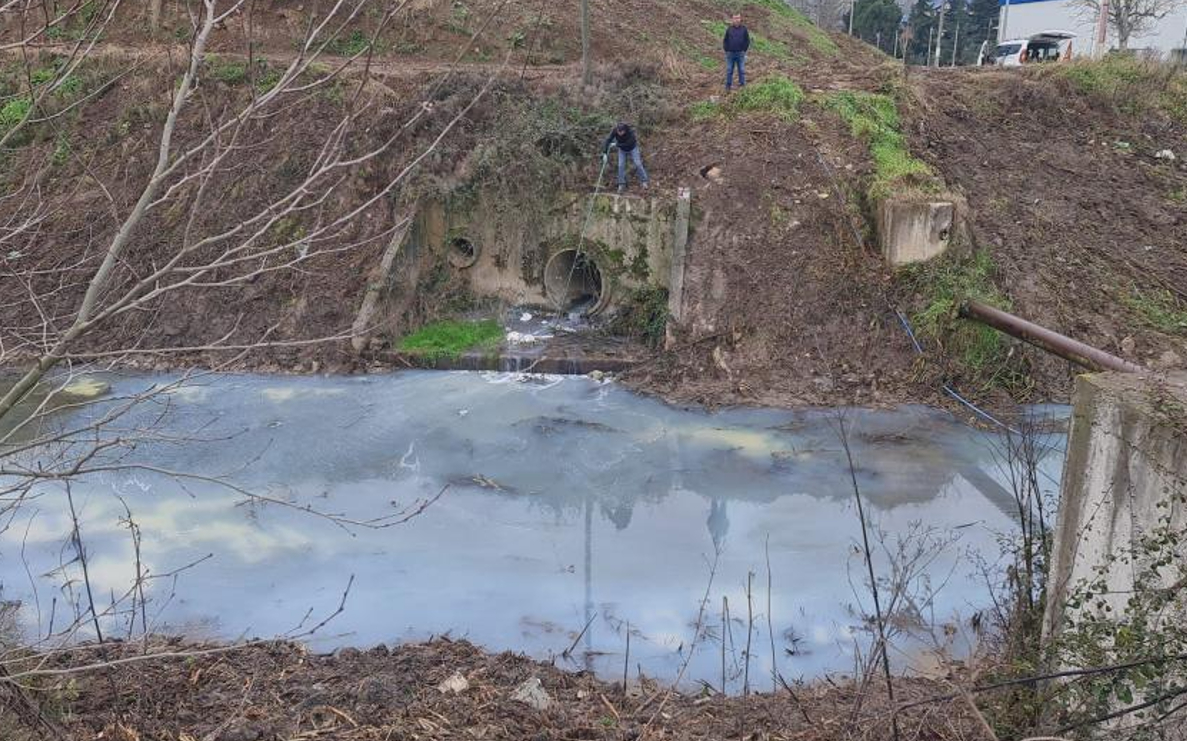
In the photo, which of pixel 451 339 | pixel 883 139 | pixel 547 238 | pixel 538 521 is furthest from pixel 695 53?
pixel 538 521

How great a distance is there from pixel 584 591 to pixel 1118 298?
900 centimetres

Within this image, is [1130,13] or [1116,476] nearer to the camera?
[1116,476]

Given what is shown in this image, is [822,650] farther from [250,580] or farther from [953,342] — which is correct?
[953,342]

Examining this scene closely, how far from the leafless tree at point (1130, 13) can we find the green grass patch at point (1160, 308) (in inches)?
582

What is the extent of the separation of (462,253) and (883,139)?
6.45 metres

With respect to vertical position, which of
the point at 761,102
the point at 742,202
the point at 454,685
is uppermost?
the point at 761,102

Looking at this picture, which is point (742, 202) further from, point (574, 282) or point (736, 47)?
point (736, 47)

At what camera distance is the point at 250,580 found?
25.4ft

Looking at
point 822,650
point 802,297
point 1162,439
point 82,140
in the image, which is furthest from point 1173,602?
point 82,140

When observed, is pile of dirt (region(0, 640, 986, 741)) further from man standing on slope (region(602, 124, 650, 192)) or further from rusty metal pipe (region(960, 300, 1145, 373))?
man standing on slope (region(602, 124, 650, 192))

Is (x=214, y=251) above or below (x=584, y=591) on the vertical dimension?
above

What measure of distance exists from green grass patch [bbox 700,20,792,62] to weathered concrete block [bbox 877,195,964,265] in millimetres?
9730

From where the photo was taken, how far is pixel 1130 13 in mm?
27000

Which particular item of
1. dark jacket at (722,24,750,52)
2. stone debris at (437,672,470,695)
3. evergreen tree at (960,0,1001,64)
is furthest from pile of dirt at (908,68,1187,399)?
evergreen tree at (960,0,1001,64)
